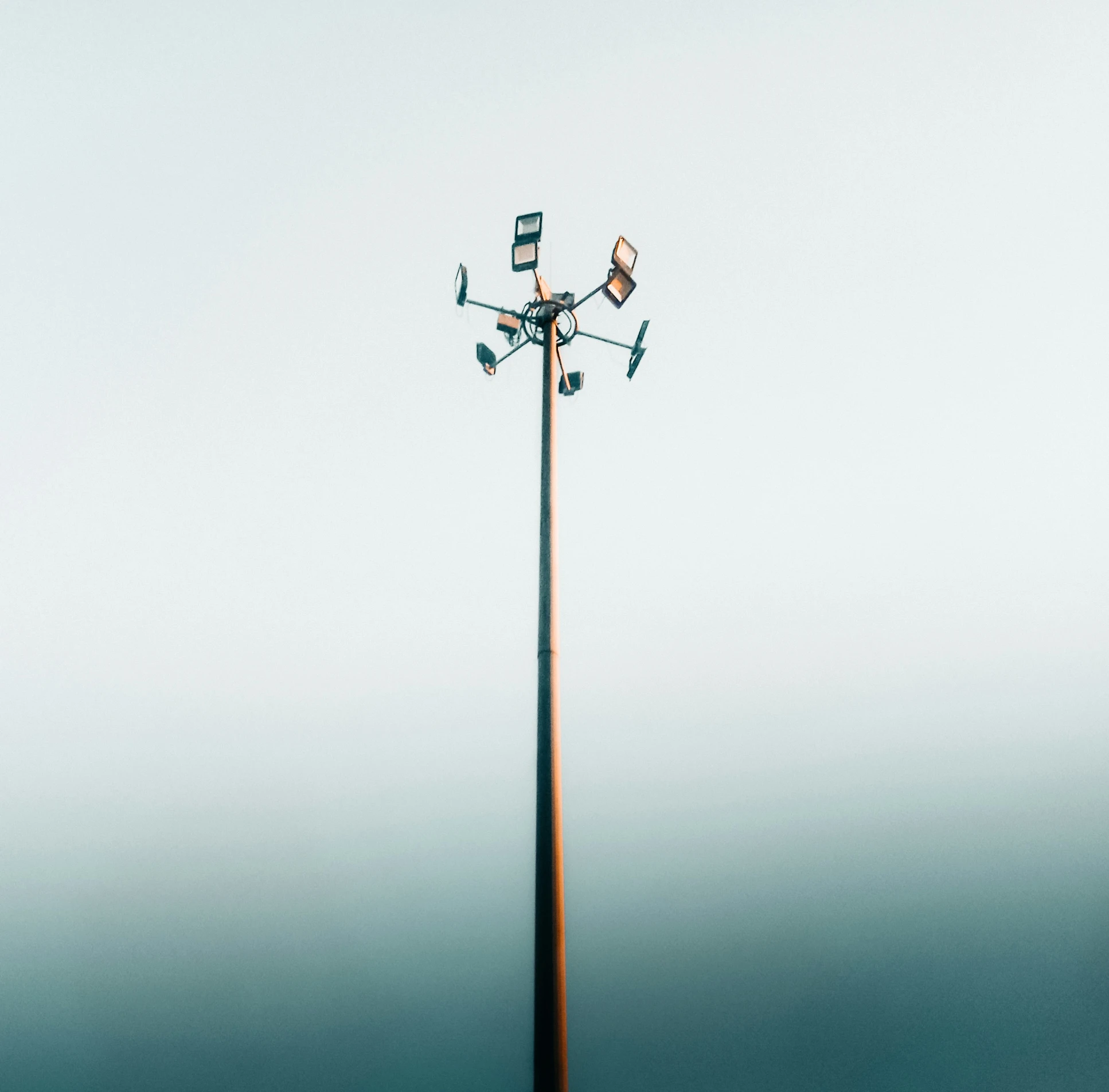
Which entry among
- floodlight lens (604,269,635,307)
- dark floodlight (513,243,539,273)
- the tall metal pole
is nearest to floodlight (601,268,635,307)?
floodlight lens (604,269,635,307)

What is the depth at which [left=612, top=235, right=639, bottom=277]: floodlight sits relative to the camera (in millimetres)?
6156

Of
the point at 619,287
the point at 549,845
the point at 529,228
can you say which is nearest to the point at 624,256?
the point at 619,287

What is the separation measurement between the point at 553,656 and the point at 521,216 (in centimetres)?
415

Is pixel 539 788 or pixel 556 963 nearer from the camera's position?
pixel 556 963

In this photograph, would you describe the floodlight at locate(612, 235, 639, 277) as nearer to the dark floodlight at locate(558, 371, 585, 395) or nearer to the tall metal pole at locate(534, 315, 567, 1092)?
the dark floodlight at locate(558, 371, 585, 395)

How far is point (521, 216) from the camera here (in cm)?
618

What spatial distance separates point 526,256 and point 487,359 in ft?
3.10

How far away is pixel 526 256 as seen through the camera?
19.8 feet

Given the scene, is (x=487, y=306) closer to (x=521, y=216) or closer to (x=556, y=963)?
(x=521, y=216)

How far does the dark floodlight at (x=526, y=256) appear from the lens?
19.8ft

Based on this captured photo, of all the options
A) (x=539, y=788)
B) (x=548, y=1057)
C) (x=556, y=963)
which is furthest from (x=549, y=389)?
(x=548, y=1057)

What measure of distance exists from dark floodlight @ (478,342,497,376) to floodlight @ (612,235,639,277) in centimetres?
135

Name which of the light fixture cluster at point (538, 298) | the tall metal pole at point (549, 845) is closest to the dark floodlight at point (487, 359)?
the light fixture cluster at point (538, 298)

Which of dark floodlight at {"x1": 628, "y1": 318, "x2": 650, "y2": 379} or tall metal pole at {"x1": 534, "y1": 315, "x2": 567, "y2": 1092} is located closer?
tall metal pole at {"x1": 534, "y1": 315, "x2": 567, "y2": 1092}
